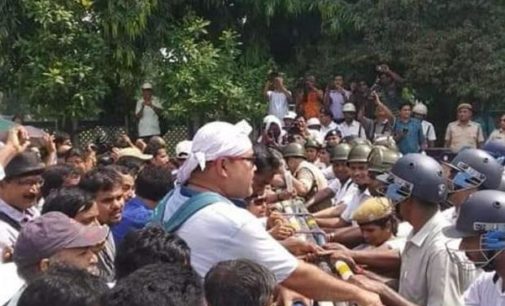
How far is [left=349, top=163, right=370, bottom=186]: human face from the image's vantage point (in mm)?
7738

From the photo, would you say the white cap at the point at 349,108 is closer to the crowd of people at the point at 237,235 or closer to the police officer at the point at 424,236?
the crowd of people at the point at 237,235

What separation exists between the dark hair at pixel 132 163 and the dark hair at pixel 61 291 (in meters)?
4.30

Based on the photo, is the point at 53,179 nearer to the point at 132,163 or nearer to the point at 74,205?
the point at 132,163

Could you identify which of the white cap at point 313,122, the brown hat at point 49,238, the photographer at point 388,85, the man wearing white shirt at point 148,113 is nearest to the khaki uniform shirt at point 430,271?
the brown hat at point 49,238

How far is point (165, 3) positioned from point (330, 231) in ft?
39.8

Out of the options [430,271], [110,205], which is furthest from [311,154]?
[430,271]

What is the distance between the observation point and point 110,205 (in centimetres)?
614

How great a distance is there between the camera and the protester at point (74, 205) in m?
5.30

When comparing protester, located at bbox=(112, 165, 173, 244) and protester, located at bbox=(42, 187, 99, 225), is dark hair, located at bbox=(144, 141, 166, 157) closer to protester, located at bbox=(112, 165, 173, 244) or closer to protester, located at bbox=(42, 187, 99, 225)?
protester, located at bbox=(112, 165, 173, 244)

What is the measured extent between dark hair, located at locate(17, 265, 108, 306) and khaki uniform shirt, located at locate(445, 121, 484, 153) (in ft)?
44.5

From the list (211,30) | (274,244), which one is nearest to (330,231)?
(274,244)

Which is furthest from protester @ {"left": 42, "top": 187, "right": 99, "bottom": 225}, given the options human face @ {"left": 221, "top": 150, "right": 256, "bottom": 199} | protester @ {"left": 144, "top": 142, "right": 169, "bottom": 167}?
protester @ {"left": 144, "top": 142, "right": 169, "bottom": 167}

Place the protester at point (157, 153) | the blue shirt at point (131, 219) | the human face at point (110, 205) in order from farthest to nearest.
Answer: the protester at point (157, 153), the blue shirt at point (131, 219), the human face at point (110, 205)

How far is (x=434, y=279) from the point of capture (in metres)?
4.81
